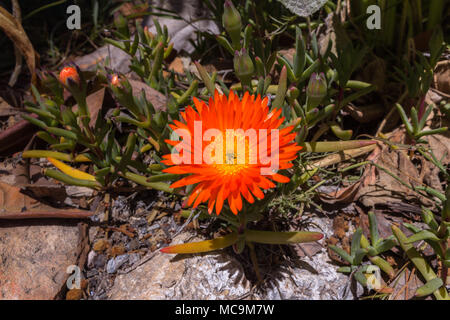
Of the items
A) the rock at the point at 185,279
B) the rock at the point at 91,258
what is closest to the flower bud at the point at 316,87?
the rock at the point at 185,279

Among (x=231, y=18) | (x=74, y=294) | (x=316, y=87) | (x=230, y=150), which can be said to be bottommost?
(x=74, y=294)

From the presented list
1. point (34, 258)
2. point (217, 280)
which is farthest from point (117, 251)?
point (217, 280)

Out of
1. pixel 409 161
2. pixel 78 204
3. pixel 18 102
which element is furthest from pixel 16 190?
pixel 409 161

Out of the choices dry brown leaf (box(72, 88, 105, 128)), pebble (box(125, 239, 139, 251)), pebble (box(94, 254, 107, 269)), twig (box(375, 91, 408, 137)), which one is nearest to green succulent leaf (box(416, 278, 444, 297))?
twig (box(375, 91, 408, 137))

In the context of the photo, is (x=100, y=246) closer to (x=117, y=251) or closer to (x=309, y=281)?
(x=117, y=251)

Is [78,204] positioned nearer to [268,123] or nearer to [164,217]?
[164,217]

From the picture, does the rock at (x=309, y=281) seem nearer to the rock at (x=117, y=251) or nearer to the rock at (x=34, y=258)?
the rock at (x=117, y=251)
